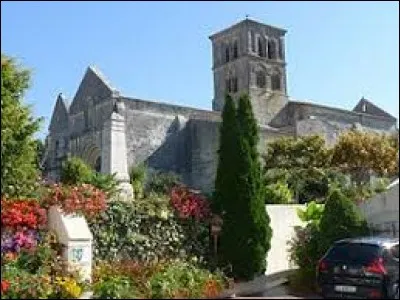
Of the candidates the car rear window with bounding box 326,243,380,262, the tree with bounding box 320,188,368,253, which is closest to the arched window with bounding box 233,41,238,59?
the tree with bounding box 320,188,368,253

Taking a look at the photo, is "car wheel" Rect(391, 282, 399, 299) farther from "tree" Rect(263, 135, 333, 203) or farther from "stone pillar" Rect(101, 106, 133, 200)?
"tree" Rect(263, 135, 333, 203)

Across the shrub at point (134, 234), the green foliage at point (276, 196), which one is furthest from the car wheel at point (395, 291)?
the green foliage at point (276, 196)

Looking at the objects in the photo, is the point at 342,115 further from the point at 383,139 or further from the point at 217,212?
the point at 217,212

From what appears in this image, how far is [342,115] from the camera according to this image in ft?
208

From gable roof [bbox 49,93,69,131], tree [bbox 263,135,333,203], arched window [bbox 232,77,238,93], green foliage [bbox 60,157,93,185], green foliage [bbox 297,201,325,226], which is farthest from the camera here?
arched window [bbox 232,77,238,93]

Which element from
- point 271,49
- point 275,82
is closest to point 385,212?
point 275,82

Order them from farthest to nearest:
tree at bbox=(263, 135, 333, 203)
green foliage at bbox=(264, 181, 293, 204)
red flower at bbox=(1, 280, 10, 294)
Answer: tree at bbox=(263, 135, 333, 203)
green foliage at bbox=(264, 181, 293, 204)
red flower at bbox=(1, 280, 10, 294)

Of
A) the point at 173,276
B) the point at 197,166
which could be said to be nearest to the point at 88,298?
the point at 173,276

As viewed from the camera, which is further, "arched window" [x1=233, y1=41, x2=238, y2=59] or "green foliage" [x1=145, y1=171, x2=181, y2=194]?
"arched window" [x1=233, y1=41, x2=238, y2=59]

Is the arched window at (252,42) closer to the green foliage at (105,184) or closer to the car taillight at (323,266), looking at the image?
the green foliage at (105,184)

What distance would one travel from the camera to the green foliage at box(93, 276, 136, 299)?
13.4 m

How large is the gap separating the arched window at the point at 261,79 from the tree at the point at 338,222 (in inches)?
1968

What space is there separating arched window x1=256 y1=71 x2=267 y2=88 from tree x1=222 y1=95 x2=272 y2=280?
48.4 metres

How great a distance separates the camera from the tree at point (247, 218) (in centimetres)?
1755
